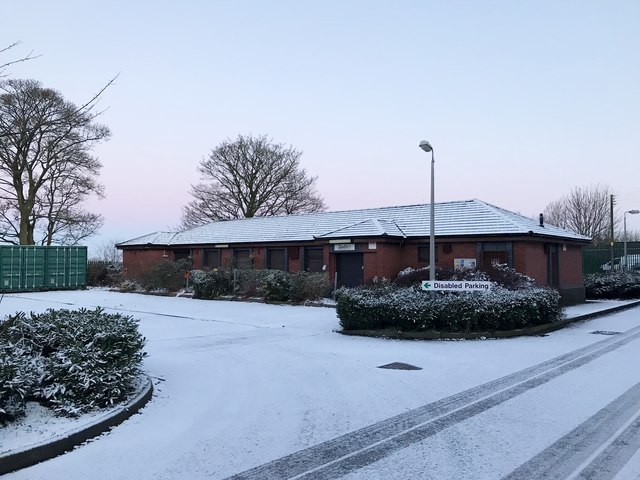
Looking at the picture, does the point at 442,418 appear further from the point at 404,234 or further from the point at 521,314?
the point at 404,234

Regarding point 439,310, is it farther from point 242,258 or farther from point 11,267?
point 11,267

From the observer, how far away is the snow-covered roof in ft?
74.9

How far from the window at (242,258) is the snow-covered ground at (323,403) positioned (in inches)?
615

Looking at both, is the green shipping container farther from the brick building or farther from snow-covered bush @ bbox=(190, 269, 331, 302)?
snow-covered bush @ bbox=(190, 269, 331, 302)

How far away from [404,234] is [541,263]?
592cm

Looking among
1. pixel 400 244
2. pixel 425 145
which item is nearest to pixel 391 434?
pixel 425 145

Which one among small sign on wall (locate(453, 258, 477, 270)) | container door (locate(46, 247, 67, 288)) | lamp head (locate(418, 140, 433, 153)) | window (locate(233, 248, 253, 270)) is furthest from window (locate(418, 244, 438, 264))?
container door (locate(46, 247, 67, 288))

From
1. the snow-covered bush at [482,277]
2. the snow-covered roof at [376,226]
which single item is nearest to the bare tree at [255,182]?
the snow-covered roof at [376,226]

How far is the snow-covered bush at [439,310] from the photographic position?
1330 cm

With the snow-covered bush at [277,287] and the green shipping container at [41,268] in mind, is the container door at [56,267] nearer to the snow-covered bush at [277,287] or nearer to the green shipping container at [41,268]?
the green shipping container at [41,268]

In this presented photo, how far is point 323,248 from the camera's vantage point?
26297 millimetres

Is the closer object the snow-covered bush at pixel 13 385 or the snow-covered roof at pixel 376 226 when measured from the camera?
the snow-covered bush at pixel 13 385

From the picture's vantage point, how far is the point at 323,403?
7125mm

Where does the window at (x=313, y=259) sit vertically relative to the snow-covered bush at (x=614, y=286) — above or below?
above
